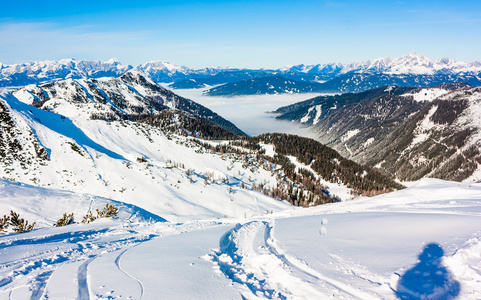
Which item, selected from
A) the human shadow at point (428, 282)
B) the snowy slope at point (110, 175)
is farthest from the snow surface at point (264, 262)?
the snowy slope at point (110, 175)

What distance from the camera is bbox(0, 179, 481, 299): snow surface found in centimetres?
770

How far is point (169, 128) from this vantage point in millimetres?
176875

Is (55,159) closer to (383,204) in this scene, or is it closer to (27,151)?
(27,151)

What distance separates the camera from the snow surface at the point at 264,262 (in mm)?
7703

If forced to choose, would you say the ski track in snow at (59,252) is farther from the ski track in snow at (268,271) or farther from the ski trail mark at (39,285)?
the ski track in snow at (268,271)

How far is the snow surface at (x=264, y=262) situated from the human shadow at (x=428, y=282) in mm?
29

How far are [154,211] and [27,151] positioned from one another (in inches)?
1200

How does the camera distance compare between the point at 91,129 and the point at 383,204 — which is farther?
the point at 91,129

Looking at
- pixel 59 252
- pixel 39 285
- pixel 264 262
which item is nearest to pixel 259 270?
pixel 264 262

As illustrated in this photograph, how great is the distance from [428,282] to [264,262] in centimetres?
596

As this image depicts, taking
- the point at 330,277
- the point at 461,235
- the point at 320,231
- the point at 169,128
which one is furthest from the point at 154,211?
the point at 169,128

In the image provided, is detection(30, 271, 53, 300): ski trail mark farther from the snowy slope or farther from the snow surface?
the snowy slope

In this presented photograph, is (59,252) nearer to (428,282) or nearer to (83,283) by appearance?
(83,283)

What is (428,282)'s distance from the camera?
766cm
